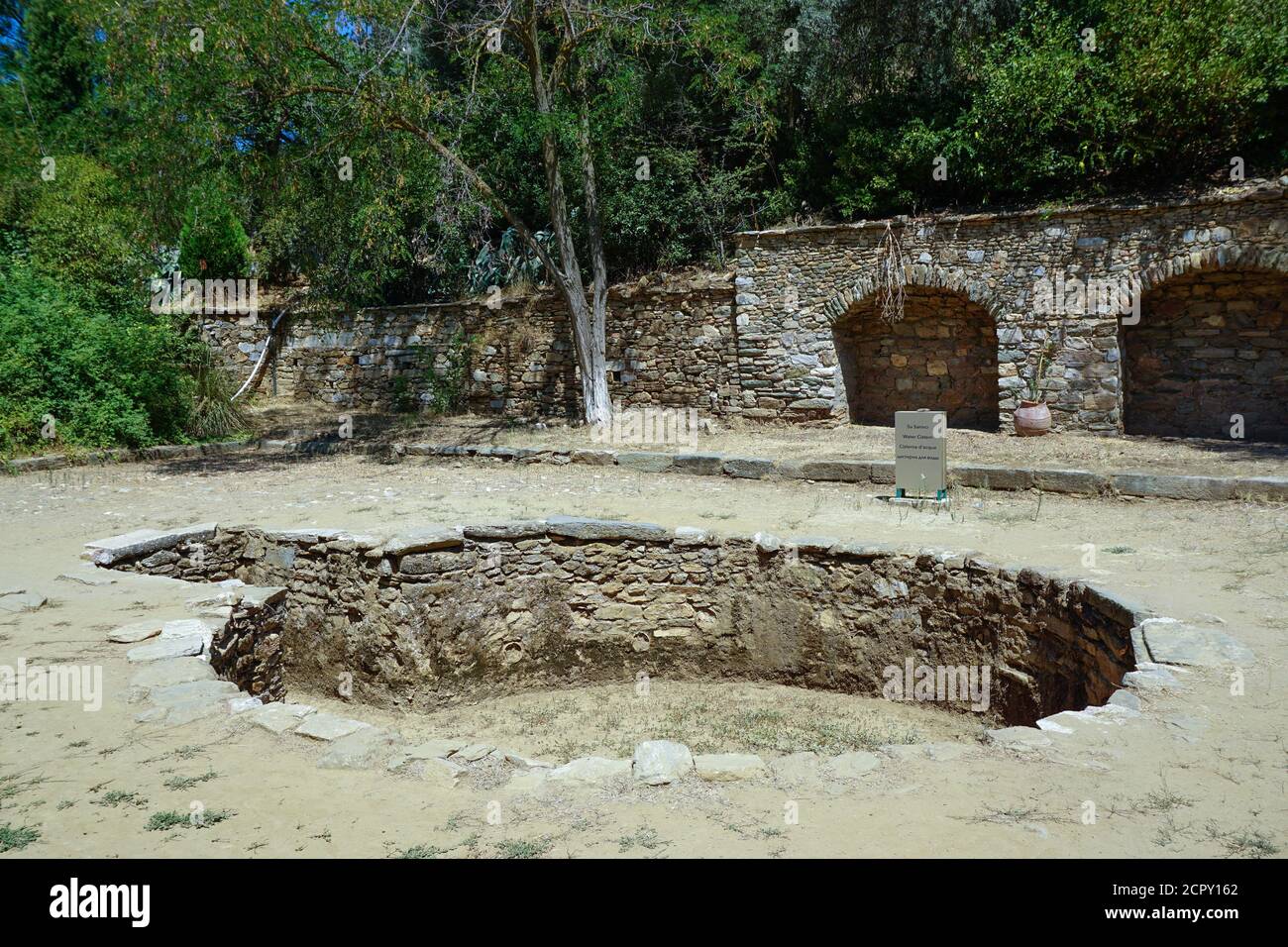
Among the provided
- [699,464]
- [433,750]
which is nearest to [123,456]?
[699,464]

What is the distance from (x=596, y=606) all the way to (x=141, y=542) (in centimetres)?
413

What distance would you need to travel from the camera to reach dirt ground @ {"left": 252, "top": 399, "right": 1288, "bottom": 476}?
1035 centimetres

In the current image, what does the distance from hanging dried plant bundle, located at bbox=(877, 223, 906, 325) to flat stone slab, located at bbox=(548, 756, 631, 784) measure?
1080 centimetres

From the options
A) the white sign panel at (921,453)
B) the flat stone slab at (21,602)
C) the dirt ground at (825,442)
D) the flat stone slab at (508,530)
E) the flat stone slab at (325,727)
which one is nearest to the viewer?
the flat stone slab at (325,727)

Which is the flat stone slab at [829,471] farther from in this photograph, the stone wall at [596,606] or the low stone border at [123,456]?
the low stone border at [123,456]

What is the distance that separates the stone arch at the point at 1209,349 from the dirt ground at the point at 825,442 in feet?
2.64

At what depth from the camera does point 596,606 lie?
8445mm

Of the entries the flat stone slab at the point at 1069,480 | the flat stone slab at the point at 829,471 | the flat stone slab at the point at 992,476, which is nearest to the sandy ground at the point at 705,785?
the flat stone slab at the point at 1069,480

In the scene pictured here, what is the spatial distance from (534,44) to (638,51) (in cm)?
200

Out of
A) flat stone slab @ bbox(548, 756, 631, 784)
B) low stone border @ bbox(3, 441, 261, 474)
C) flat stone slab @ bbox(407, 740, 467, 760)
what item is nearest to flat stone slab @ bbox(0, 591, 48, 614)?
flat stone slab @ bbox(407, 740, 467, 760)

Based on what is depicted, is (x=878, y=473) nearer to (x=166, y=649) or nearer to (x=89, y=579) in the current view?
(x=166, y=649)

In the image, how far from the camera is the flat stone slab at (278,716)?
4.50 meters

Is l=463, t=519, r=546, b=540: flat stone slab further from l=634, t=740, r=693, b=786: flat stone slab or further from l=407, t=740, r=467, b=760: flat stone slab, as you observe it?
l=634, t=740, r=693, b=786: flat stone slab
